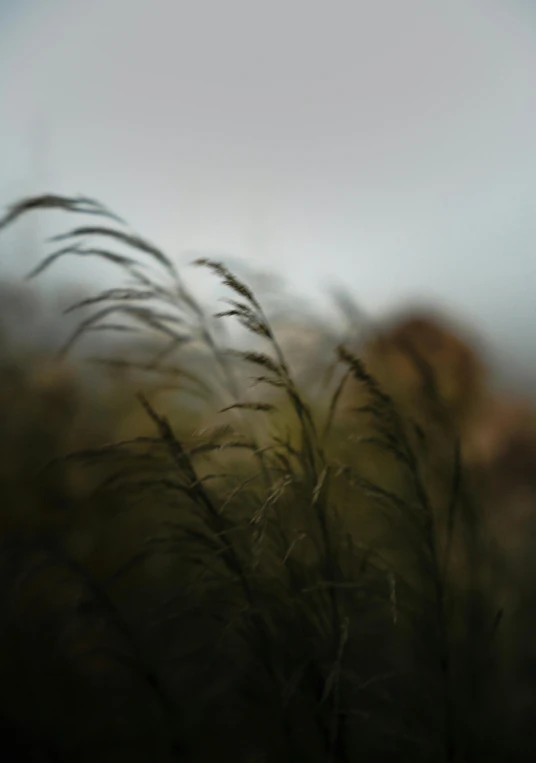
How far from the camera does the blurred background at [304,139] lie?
106cm

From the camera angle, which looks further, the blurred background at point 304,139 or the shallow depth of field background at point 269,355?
the blurred background at point 304,139

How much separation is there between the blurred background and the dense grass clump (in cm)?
18

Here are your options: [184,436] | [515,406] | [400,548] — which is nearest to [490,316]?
[515,406]

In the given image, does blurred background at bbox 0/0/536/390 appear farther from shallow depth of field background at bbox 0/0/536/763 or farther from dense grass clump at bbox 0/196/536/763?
dense grass clump at bbox 0/196/536/763

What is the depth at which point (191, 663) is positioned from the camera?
980 mm

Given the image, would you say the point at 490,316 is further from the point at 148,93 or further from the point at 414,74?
the point at 148,93

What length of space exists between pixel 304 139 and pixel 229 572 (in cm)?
81

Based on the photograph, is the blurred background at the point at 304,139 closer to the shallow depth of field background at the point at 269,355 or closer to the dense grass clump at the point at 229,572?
the shallow depth of field background at the point at 269,355

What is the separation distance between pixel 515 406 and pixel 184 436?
57 centimetres

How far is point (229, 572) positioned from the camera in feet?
2.77

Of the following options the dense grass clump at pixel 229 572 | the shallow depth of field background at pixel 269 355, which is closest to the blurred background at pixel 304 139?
the shallow depth of field background at pixel 269 355

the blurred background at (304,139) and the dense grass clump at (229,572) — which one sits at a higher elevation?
the blurred background at (304,139)

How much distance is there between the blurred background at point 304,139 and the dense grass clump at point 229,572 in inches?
7.0

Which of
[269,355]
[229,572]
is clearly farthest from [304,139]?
[229,572]
